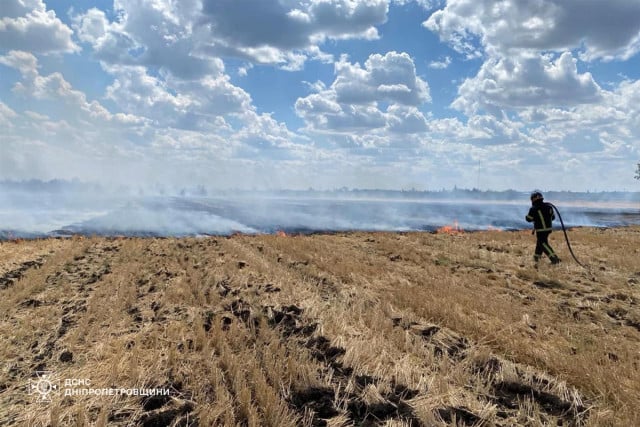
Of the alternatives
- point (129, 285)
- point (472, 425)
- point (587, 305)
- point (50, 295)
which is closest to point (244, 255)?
point (129, 285)

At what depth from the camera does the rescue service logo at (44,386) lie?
4699 millimetres

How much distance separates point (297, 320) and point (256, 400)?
9.66 feet

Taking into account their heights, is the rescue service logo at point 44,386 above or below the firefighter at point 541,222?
below

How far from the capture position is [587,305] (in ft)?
29.6

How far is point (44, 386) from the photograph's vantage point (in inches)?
195

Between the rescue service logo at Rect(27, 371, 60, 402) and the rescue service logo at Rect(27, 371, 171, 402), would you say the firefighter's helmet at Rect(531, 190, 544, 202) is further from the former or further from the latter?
the rescue service logo at Rect(27, 371, 60, 402)

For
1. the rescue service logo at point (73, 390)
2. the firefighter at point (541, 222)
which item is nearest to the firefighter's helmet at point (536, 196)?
the firefighter at point (541, 222)

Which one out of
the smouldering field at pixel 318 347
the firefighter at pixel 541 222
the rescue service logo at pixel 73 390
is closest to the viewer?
the smouldering field at pixel 318 347

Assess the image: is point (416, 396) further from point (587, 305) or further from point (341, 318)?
point (587, 305)

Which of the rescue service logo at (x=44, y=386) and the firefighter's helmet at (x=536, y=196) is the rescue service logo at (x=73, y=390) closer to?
the rescue service logo at (x=44, y=386)

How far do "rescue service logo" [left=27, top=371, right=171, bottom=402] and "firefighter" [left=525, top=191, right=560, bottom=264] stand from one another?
46.5 ft

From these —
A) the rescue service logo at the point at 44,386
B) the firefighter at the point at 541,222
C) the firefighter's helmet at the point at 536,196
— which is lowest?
the rescue service logo at the point at 44,386

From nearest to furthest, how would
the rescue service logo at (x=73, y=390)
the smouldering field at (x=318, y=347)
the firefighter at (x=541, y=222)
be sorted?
1. the smouldering field at (x=318, y=347)
2. the rescue service logo at (x=73, y=390)
3. the firefighter at (x=541, y=222)

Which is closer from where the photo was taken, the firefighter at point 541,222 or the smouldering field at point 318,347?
the smouldering field at point 318,347
